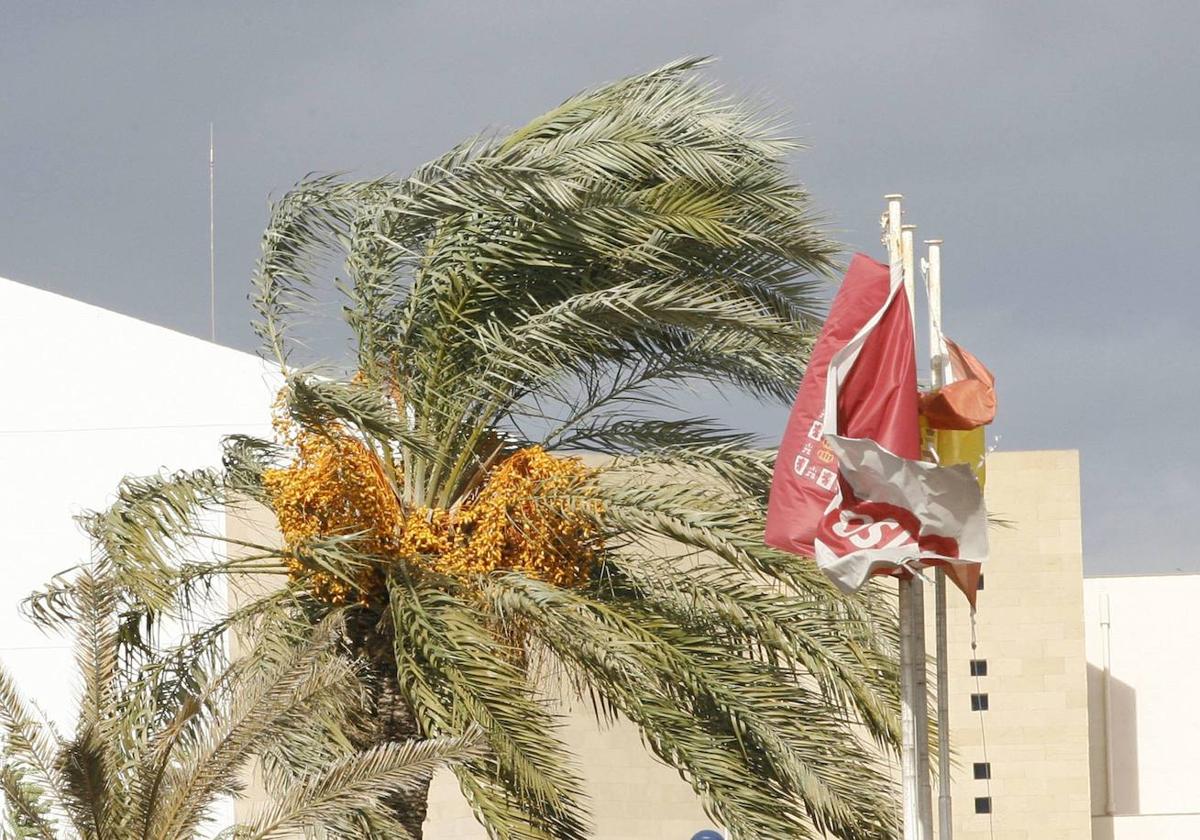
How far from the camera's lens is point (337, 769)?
28.0 ft

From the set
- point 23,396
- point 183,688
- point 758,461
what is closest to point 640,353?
point 758,461

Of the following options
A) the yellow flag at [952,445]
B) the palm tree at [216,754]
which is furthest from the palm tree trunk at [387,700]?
the yellow flag at [952,445]

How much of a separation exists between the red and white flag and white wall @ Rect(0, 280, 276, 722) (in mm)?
14697

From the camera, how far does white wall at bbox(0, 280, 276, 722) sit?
74.5ft

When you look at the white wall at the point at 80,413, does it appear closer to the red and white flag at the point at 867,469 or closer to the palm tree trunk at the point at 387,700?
the palm tree trunk at the point at 387,700

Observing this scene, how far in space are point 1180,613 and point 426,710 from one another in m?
32.6

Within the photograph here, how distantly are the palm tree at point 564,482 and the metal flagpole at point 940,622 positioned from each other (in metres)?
0.67

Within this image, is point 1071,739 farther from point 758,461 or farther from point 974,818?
point 758,461

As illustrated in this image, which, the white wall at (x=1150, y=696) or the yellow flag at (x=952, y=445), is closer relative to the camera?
the yellow flag at (x=952, y=445)

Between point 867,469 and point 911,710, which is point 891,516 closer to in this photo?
point 867,469

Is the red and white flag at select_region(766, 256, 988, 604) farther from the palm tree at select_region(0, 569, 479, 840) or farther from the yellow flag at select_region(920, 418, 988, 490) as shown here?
the palm tree at select_region(0, 569, 479, 840)

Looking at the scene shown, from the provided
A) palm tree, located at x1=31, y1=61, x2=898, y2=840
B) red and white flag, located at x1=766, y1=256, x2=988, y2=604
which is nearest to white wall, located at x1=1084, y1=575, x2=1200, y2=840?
palm tree, located at x1=31, y1=61, x2=898, y2=840

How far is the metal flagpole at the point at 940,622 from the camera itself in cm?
847

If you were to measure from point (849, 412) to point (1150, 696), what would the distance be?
106 ft
